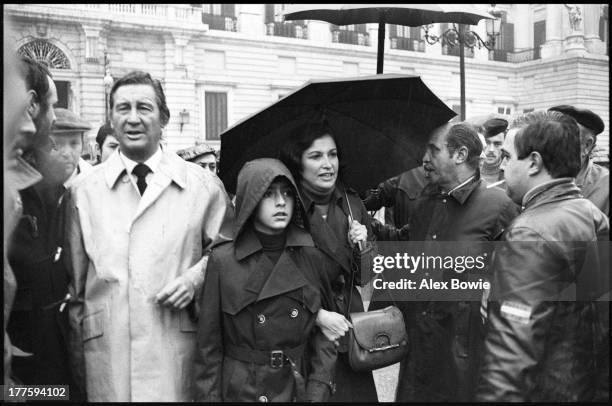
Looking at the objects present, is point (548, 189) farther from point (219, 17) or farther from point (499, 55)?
point (219, 17)

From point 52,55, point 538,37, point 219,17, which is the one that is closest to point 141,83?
point 538,37

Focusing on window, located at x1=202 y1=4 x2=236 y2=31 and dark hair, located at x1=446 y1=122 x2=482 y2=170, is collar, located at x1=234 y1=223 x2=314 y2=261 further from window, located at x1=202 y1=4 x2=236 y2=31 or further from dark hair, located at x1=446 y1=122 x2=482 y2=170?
window, located at x1=202 y1=4 x2=236 y2=31

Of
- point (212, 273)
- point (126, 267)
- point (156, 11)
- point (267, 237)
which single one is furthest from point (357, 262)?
point (156, 11)

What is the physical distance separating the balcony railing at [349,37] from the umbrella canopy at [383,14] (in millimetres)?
18663

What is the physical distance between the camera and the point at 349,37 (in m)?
24.2

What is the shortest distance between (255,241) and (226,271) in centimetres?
20

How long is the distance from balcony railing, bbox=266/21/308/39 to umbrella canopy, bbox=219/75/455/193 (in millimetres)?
20953

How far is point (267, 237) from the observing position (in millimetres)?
3016

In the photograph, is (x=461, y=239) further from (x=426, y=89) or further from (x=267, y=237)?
(x=267, y=237)

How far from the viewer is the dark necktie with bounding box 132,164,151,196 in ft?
9.95

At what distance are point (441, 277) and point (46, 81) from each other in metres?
2.32

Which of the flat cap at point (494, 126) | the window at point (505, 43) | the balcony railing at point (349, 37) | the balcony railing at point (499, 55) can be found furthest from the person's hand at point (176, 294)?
the balcony railing at point (349, 37)

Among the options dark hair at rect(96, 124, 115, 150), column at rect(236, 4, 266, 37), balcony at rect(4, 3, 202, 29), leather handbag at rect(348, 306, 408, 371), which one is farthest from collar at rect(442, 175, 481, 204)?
column at rect(236, 4, 266, 37)

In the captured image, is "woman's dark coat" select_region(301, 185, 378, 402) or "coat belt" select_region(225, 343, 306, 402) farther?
"woman's dark coat" select_region(301, 185, 378, 402)
